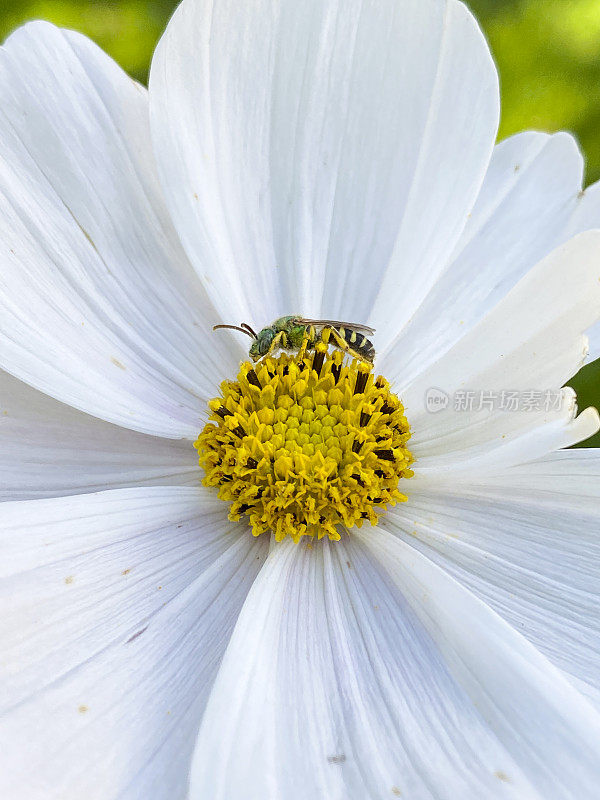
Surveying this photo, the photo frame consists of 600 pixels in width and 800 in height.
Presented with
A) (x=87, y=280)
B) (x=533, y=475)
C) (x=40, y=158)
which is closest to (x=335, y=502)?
(x=533, y=475)

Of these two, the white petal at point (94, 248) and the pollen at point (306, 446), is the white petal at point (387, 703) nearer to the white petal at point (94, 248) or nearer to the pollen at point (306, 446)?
the pollen at point (306, 446)

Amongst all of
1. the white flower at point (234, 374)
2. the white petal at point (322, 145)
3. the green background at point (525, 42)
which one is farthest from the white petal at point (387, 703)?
the green background at point (525, 42)

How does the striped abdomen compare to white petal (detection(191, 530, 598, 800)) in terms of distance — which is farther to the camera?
the striped abdomen

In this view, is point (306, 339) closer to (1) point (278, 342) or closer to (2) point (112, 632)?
(1) point (278, 342)

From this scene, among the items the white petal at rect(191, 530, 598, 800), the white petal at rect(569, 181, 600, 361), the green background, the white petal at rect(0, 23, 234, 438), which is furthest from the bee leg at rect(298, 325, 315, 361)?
the green background

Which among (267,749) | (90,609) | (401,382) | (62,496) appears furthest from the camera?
(401,382)

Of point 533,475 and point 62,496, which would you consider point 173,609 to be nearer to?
A: point 62,496

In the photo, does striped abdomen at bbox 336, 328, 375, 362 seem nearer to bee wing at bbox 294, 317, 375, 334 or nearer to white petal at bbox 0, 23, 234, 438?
bee wing at bbox 294, 317, 375, 334

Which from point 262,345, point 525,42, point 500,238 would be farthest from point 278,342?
point 525,42
